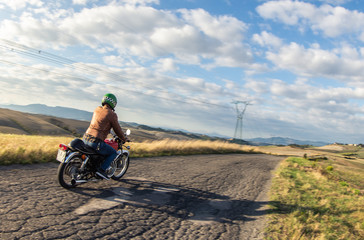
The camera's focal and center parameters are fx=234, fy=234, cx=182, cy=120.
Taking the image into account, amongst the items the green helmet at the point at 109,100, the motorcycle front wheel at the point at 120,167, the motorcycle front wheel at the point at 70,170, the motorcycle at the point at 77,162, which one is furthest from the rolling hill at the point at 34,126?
the motorcycle front wheel at the point at 70,170

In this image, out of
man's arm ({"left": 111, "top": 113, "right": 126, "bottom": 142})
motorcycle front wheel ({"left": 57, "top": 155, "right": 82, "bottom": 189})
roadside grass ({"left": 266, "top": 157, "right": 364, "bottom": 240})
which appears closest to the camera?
roadside grass ({"left": 266, "top": 157, "right": 364, "bottom": 240})

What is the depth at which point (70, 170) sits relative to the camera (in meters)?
5.40

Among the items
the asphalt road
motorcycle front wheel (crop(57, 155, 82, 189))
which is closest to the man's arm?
motorcycle front wheel (crop(57, 155, 82, 189))

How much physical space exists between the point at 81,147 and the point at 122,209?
178cm

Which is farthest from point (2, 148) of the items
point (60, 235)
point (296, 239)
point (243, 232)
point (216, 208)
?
point (296, 239)

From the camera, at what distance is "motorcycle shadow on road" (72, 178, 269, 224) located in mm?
4965

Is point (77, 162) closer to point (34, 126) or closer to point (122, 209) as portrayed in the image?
point (122, 209)

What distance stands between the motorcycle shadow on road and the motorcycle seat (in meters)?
0.90

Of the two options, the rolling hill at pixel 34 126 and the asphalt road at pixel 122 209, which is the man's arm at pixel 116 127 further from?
the rolling hill at pixel 34 126

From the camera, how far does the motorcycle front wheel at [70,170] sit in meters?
5.23

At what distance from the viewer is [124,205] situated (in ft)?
16.1

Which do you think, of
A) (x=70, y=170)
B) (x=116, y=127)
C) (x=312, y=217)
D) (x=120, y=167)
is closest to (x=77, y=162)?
(x=70, y=170)

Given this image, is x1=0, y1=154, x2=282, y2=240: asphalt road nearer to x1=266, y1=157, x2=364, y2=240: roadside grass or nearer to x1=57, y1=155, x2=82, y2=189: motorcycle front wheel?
x1=57, y1=155, x2=82, y2=189: motorcycle front wheel

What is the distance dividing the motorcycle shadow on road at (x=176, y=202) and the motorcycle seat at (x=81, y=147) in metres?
0.90
